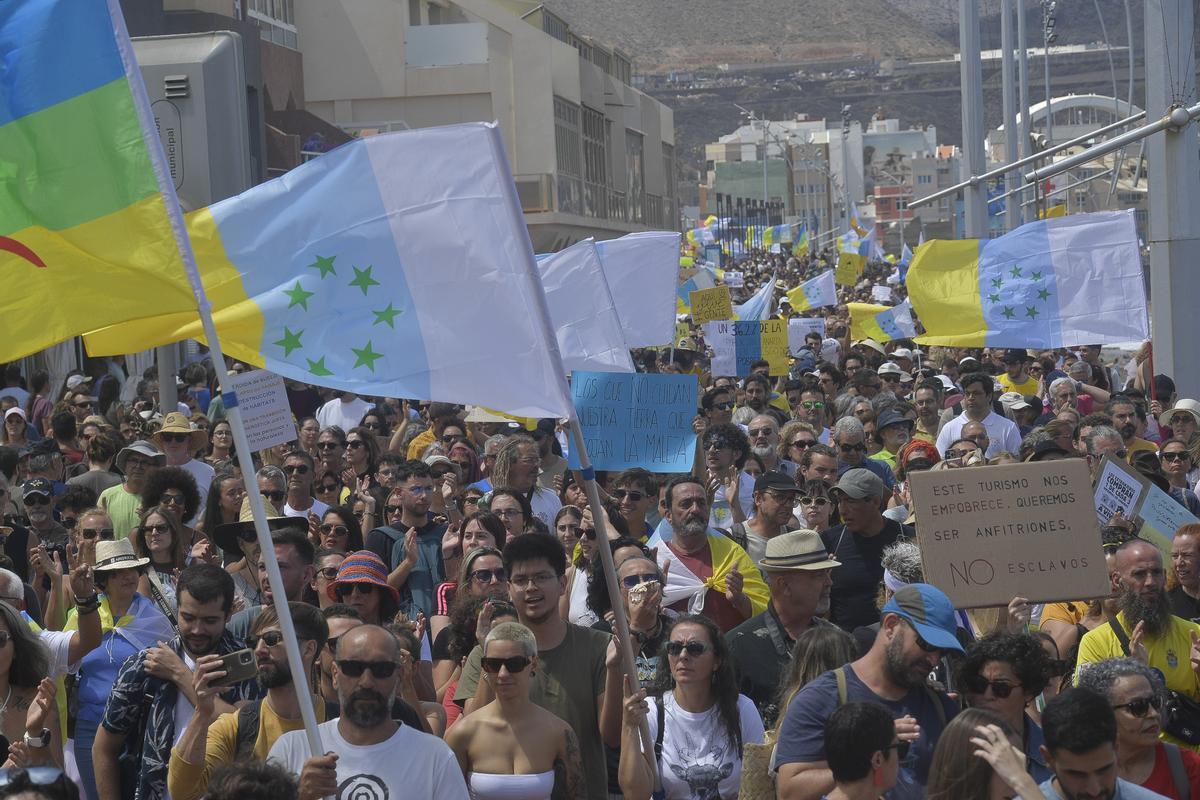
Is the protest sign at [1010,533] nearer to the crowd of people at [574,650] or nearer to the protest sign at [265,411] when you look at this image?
the crowd of people at [574,650]

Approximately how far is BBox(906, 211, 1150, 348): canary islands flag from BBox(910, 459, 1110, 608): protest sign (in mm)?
6777

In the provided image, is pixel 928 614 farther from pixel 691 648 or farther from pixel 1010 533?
pixel 1010 533

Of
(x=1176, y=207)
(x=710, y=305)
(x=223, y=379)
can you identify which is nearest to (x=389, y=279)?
(x=223, y=379)

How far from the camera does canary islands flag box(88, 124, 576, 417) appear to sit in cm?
593

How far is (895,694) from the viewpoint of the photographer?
529cm

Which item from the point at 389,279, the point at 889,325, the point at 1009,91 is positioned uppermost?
the point at 1009,91

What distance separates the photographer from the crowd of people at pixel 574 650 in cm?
514

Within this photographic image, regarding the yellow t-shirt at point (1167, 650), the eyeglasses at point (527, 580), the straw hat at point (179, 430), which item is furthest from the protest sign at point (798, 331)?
the eyeglasses at point (527, 580)

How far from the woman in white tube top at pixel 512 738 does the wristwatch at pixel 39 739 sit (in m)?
1.19

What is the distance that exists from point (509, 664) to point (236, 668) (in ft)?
2.64

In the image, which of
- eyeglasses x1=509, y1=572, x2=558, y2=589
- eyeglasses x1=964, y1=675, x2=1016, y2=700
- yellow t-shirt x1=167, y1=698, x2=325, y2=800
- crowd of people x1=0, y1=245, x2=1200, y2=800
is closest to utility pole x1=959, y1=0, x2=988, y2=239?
crowd of people x1=0, y1=245, x2=1200, y2=800

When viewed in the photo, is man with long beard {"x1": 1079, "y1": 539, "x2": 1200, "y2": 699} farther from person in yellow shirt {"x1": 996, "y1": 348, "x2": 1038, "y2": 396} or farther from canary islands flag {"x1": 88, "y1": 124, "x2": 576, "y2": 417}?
person in yellow shirt {"x1": 996, "y1": 348, "x2": 1038, "y2": 396}

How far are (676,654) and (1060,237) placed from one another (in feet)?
28.4

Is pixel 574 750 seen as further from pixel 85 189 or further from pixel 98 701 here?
pixel 85 189
